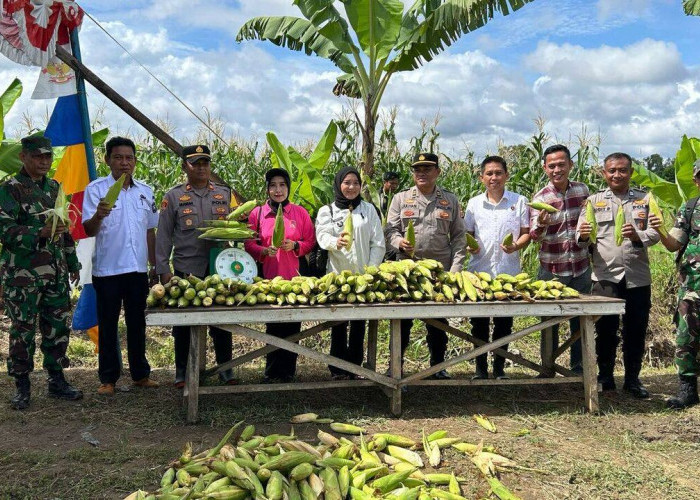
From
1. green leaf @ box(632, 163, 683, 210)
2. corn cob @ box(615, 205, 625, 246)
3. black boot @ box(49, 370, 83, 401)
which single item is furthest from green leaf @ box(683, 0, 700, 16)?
black boot @ box(49, 370, 83, 401)

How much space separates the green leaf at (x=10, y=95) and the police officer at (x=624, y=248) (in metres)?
7.06

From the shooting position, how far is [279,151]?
313 inches

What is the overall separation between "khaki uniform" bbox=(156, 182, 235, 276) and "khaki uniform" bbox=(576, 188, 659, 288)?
3.38 m

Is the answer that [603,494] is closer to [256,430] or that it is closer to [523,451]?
[523,451]

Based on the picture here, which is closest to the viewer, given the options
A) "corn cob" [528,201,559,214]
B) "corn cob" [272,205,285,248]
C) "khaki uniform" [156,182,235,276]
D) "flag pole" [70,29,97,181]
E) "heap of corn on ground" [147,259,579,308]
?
"heap of corn on ground" [147,259,579,308]

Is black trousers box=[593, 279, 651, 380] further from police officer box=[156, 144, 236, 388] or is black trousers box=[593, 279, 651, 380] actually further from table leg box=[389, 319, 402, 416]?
police officer box=[156, 144, 236, 388]

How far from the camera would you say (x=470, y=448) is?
428 centimetres

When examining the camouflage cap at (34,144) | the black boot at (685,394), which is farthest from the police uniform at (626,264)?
the camouflage cap at (34,144)

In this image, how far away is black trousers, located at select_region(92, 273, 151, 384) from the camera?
552 centimetres

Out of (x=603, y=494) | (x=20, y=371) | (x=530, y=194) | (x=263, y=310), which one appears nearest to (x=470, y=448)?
(x=603, y=494)

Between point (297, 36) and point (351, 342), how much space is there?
5605mm

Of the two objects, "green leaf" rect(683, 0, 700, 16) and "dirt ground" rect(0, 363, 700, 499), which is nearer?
"dirt ground" rect(0, 363, 700, 499)

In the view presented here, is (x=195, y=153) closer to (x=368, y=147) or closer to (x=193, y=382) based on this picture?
(x=193, y=382)

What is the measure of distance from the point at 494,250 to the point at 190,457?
3.30 metres
